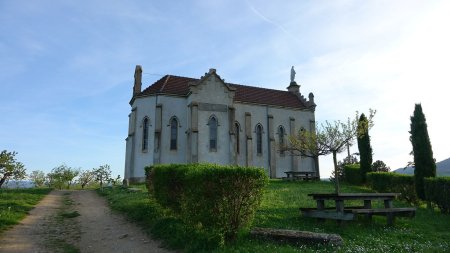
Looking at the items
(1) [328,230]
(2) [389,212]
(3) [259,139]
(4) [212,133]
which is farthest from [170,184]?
(3) [259,139]

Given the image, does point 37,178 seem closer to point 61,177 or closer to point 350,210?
point 61,177

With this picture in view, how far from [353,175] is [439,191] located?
13199 mm

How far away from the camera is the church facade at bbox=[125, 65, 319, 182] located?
30.3 metres

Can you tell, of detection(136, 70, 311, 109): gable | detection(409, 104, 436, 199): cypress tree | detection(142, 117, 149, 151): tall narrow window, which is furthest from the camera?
detection(136, 70, 311, 109): gable

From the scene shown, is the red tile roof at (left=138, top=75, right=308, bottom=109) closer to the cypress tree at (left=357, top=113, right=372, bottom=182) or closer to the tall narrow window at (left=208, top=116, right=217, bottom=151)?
the tall narrow window at (left=208, top=116, right=217, bottom=151)

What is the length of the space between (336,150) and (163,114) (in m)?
18.4

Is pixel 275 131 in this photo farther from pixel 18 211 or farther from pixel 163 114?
pixel 18 211

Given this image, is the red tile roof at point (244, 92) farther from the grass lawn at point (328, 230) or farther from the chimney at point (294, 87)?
the grass lawn at point (328, 230)

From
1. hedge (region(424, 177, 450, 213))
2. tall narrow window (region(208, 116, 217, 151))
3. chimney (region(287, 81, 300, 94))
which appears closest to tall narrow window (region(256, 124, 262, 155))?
tall narrow window (region(208, 116, 217, 151))

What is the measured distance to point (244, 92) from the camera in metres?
36.7

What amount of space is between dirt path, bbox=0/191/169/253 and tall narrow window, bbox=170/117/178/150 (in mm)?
15562

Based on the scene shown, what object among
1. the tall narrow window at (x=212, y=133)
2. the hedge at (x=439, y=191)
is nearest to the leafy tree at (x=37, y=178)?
the tall narrow window at (x=212, y=133)

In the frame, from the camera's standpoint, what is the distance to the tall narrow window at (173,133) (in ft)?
101

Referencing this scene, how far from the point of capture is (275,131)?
118ft
